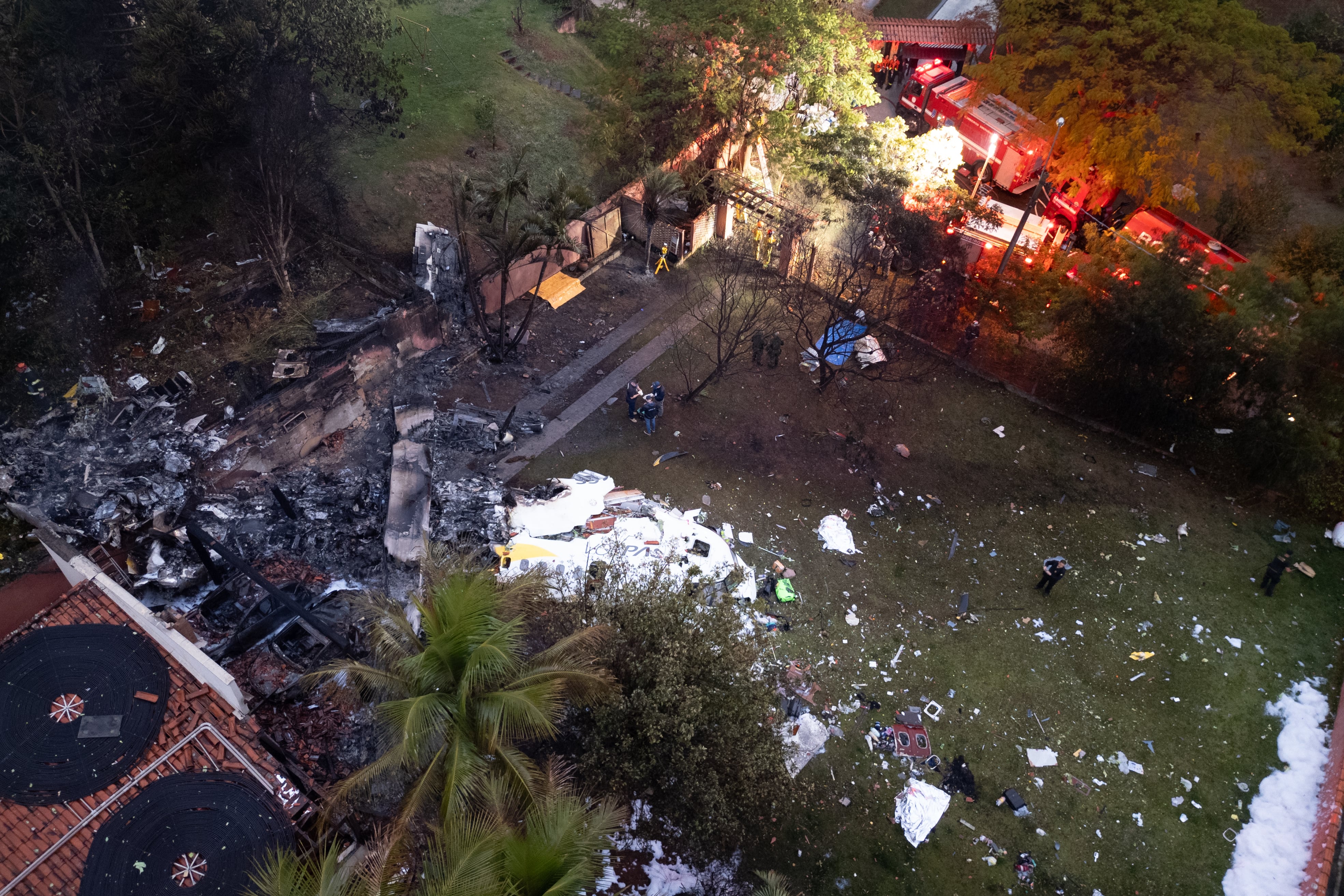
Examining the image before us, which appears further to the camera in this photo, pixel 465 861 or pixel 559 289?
pixel 559 289

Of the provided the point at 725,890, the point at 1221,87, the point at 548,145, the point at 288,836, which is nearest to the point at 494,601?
the point at 288,836

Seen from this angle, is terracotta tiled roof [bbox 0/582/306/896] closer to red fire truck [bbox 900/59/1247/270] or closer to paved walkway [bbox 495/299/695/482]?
paved walkway [bbox 495/299/695/482]

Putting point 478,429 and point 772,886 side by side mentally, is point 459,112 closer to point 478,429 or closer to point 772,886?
point 478,429

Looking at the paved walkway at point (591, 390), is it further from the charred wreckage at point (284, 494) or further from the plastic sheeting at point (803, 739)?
the plastic sheeting at point (803, 739)

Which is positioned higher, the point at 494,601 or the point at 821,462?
the point at 494,601

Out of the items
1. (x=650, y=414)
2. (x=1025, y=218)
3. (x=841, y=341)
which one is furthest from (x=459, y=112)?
(x=1025, y=218)

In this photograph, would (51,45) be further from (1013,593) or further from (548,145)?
(1013,593)

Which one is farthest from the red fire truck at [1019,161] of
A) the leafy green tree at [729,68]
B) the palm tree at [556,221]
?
the palm tree at [556,221]
